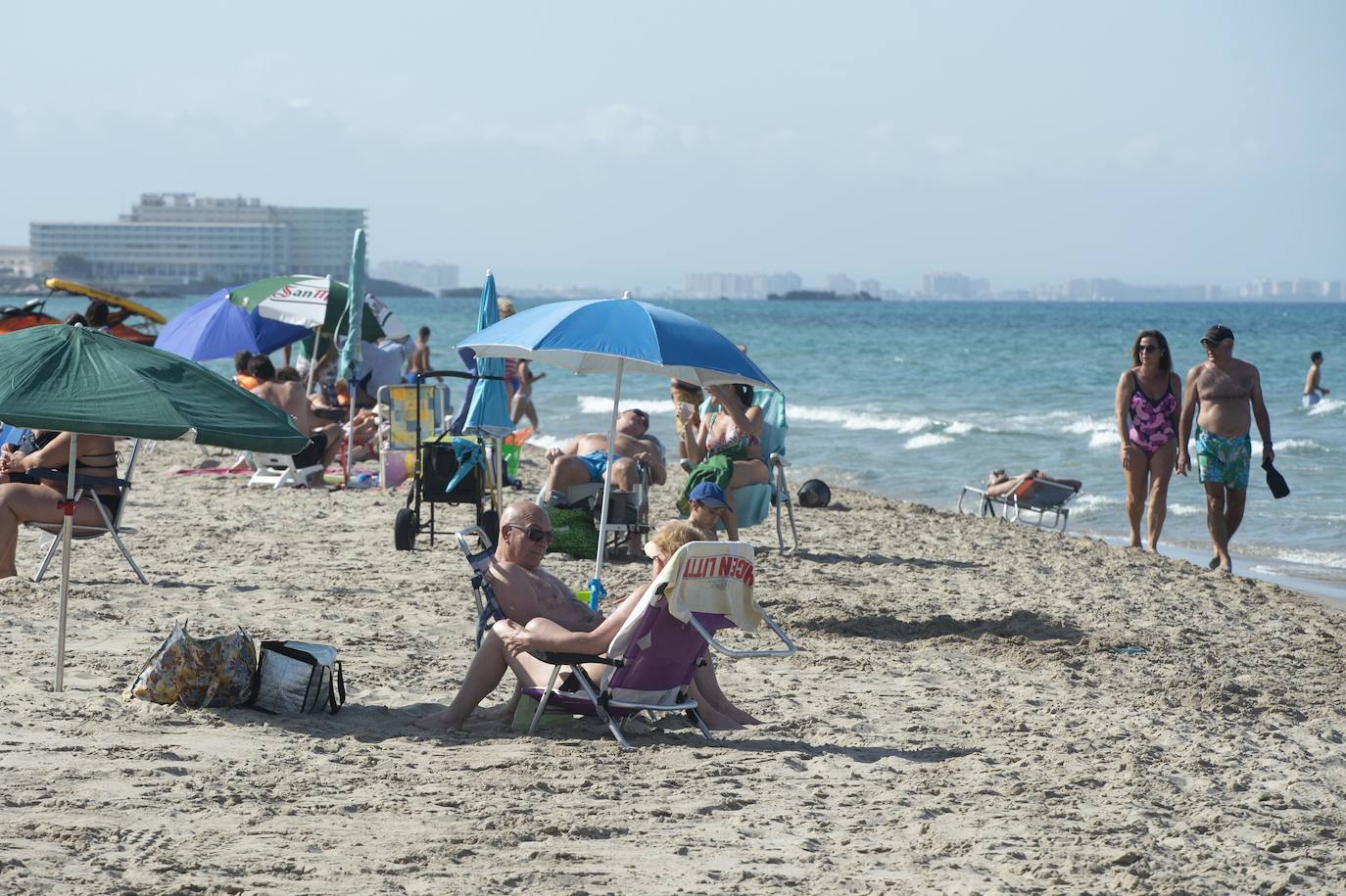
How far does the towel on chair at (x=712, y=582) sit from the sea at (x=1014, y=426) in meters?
3.53

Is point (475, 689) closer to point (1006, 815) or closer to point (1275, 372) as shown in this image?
point (1006, 815)

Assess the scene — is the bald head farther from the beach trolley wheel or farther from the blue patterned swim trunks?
the blue patterned swim trunks

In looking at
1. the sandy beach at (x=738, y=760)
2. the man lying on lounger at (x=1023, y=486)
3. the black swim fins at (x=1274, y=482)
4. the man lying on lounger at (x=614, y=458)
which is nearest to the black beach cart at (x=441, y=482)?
the man lying on lounger at (x=614, y=458)

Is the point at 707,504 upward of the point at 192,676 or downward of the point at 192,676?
upward

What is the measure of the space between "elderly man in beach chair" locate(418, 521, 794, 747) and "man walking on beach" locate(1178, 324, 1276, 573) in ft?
15.4

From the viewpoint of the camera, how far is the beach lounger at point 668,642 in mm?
4543

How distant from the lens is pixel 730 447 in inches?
321

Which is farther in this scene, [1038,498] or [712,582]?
[1038,498]

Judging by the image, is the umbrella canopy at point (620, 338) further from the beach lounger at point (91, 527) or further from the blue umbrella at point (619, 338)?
the beach lounger at point (91, 527)

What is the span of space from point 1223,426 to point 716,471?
297 cm

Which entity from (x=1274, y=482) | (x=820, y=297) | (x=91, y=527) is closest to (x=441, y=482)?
(x=91, y=527)

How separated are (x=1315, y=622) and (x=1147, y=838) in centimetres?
388

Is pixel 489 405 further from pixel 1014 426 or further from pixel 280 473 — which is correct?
pixel 1014 426

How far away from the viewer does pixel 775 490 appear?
838 centimetres
